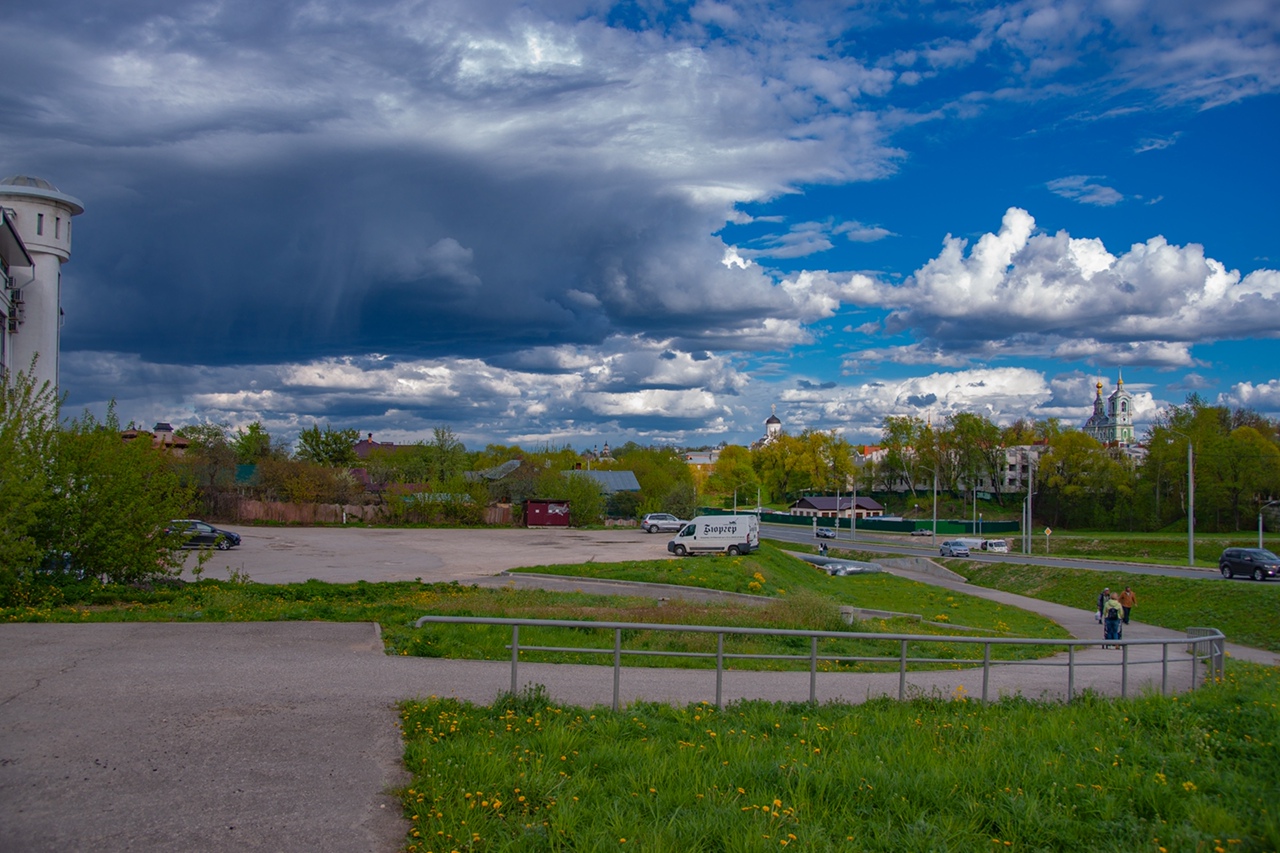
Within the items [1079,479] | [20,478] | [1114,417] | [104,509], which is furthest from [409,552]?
[1114,417]

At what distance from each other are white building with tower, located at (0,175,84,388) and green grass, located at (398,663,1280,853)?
36802mm

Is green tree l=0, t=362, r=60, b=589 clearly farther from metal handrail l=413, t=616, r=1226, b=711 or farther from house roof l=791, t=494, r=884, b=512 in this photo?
house roof l=791, t=494, r=884, b=512

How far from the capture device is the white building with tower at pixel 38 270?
35812 millimetres

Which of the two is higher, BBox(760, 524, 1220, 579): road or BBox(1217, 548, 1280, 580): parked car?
BBox(1217, 548, 1280, 580): parked car

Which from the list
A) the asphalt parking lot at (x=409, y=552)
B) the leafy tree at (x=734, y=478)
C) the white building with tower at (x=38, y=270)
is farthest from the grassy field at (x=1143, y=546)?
the white building with tower at (x=38, y=270)

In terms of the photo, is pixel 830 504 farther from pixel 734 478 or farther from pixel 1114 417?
pixel 1114 417

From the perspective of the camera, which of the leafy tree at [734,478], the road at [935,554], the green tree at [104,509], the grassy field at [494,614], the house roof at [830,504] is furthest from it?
the leafy tree at [734,478]

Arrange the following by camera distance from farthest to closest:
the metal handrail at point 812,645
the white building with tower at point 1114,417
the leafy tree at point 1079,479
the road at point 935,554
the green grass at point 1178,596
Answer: the white building with tower at point 1114,417 → the leafy tree at point 1079,479 → the road at point 935,554 → the green grass at point 1178,596 → the metal handrail at point 812,645

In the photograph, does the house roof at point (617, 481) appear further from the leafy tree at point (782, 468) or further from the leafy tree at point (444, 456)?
the leafy tree at point (782, 468)

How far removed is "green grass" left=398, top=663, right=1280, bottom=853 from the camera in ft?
17.6

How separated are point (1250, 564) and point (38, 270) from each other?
5992cm

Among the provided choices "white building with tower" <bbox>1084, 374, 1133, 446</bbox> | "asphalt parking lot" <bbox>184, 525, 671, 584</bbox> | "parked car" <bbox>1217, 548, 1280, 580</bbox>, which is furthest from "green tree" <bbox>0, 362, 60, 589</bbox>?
"white building with tower" <bbox>1084, 374, 1133, 446</bbox>

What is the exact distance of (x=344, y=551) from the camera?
131ft

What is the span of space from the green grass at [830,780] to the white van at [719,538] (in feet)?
113
